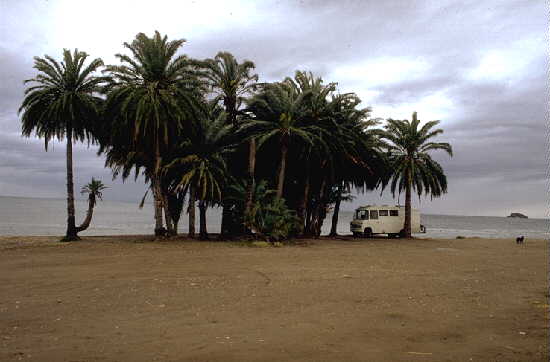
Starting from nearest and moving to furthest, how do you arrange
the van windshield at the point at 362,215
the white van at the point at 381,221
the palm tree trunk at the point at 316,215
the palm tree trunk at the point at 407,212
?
the palm tree trunk at the point at 316,215 → the palm tree trunk at the point at 407,212 → the white van at the point at 381,221 → the van windshield at the point at 362,215

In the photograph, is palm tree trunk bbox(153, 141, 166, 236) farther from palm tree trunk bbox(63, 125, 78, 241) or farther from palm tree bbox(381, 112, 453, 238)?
palm tree bbox(381, 112, 453, 238)

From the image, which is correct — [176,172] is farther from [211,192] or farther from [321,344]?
[321,344]

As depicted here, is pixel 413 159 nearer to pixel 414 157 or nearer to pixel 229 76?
pixel 414 157

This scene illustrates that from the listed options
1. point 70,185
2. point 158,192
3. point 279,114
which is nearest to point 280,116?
point 279,114

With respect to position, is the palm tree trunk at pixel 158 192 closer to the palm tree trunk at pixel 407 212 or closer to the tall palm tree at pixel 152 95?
the tall palm tree at pixel 152 95

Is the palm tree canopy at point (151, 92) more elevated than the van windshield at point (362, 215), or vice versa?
the palm tree canopy at point (151, 92)

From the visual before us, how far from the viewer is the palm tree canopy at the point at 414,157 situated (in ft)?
118

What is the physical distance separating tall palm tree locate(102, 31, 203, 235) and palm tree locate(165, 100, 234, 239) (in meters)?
1.11

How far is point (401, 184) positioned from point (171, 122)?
20.1 meters

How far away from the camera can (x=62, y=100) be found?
24828 mm

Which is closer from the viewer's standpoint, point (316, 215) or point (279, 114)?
point (279, 114)

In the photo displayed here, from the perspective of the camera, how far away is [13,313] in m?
8.75

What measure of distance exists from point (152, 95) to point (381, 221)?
22615 millimetres

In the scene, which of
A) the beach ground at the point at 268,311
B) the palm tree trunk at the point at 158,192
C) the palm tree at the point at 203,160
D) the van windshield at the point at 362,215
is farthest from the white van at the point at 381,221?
the beach ground at the point at 268,311
